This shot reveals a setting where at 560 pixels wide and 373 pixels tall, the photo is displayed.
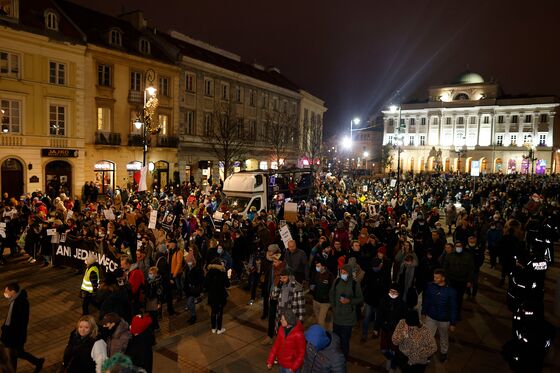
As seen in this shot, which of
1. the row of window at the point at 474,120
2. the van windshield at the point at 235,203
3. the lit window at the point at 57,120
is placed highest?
the row of window at the point at 474,120

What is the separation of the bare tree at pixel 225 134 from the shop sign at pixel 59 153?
1183 cm

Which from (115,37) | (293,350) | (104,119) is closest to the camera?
(293,350)

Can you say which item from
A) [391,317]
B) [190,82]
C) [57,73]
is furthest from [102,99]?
[391,317]

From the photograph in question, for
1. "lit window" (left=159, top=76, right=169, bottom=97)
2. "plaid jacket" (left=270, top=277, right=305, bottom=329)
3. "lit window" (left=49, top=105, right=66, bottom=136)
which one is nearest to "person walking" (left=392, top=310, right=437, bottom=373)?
"plaid jacket" (left=270, top=277, right=305, bottom=329)

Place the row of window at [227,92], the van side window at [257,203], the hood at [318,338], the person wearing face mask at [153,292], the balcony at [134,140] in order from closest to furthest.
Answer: the hood at [318,338], the person wearing face mask at [153,292], the van side window at [257,203], the balcony at [134,140], the row of window at [227,92]

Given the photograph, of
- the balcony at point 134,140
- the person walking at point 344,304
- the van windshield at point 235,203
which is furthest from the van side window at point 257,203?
the balcony at point 134,140

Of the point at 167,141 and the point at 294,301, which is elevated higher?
the point at 167,141

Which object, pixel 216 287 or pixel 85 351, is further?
pixel 216 287

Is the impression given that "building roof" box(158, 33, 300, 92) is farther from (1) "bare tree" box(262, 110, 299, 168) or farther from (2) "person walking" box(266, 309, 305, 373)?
(2) "person walking" box(266, 309, 305, 373)

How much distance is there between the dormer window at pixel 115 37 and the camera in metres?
31.4

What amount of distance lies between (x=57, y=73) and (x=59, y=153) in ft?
16.8

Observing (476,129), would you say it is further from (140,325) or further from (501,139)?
(140,325)

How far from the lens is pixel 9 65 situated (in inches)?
995

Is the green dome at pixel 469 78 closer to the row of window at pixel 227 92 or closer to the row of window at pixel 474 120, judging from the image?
the row of window at pixel 474 120
